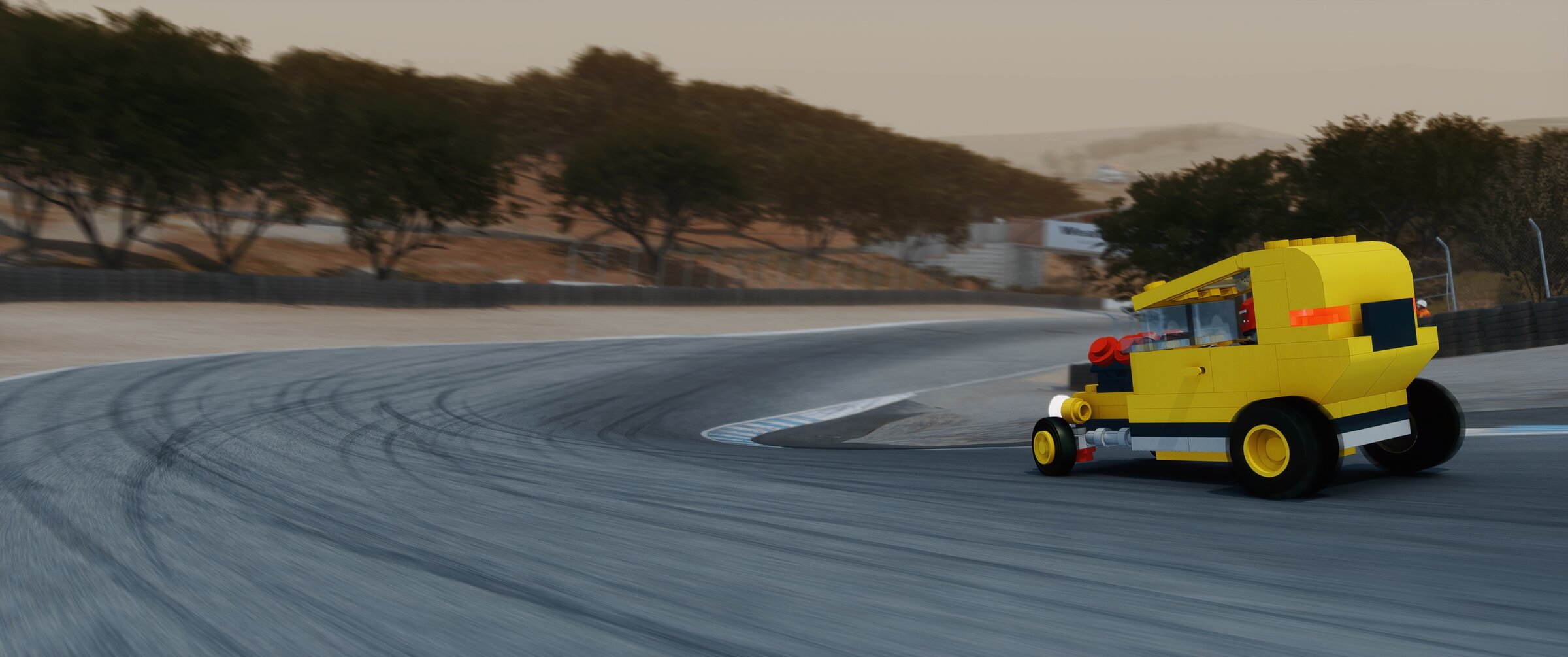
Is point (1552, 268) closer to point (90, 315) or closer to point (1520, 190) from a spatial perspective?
point (1520, 190)

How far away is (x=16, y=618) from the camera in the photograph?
410 cm

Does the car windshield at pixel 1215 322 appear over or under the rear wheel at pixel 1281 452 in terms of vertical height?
over

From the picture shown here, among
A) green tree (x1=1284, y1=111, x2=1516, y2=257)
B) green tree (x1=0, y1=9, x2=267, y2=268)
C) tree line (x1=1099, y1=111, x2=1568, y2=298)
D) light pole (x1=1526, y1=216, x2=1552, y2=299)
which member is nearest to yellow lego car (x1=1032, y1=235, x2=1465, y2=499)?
light pole (x1=1526, y1=216, x2=1552, y2=299)

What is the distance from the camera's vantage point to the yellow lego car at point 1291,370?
5805 mm

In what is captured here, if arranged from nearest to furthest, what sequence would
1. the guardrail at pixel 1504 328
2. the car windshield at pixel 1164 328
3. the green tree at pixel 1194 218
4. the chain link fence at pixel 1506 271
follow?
1. the car windshield at pixel 1164 328
2. the guardrail at pixel 1504 328
3. the chain link fence at pixel 1506 271
4. the green tree at pixel 1194 218

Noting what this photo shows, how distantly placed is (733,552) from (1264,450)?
314 centimetres

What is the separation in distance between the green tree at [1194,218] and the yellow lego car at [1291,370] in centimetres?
3690

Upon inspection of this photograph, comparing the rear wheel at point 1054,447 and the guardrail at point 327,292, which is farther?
the guardrail at point 327,292

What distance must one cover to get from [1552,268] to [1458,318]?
596 centimetres

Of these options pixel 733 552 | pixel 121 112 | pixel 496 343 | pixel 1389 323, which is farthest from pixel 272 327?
pixel 1389 323

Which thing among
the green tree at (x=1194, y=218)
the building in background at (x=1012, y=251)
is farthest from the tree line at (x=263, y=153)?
the green tree at (x=1194, y=218)

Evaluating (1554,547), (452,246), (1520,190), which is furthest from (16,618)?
(452,246)

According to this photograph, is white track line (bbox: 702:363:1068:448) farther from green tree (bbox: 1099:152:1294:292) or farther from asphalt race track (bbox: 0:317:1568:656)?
green tree (bbox: 1099:152:1294:292)

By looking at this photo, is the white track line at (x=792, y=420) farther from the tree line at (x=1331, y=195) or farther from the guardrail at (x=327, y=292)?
the guardrail at (x=327, y=292)
